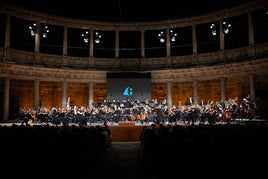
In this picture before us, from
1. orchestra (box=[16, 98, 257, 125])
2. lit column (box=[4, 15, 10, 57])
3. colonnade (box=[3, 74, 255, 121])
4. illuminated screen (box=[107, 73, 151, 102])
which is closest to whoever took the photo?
orchestra (box=[16, 98, 257, 125])

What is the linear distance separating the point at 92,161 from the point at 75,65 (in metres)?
16.3

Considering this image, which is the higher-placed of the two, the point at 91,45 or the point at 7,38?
the point at 91,45

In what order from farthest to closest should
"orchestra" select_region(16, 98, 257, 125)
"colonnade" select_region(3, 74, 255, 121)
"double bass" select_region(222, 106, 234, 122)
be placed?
1. "colonnade" select_region(3, 74, 255, 121)
2. "double bass" select_region(222, 106, 234, 122)
3. "orchestra" select_region(16, 98, 257, 125)

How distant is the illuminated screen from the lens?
21812 mm

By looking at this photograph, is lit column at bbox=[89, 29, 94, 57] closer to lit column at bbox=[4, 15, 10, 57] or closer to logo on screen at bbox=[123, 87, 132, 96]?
logo on screen at bbox=[123, 87, 132, 96]

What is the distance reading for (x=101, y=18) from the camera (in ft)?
75.0

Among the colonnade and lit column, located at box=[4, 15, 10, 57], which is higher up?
lit column, located at box=[4, 15, 10, 57]

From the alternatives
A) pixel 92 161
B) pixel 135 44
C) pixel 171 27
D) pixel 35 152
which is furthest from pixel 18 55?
pixel 35 152

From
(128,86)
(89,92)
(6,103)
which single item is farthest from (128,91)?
(6,103)

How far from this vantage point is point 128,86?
862 inches

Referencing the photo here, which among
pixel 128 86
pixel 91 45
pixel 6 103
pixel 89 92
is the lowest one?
pixel 6 103

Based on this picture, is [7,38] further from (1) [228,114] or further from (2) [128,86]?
(1) [228,114]

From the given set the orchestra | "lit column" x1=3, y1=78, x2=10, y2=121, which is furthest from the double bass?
"lit column" x1=3, y1=78, x2=10, y2=121

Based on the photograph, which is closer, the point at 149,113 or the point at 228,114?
the point at 228,114
